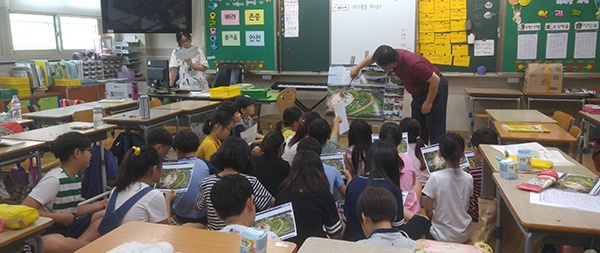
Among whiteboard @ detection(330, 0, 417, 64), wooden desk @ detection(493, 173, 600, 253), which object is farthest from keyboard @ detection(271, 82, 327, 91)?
wooden desk @ detection(493, 173, 600, 253)

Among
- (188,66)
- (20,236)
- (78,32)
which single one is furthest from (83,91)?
(20,236)

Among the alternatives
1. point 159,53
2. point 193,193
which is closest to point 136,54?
point 159,53

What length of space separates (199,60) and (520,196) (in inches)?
207

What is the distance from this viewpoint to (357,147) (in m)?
3.20

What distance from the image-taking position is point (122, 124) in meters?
4.46

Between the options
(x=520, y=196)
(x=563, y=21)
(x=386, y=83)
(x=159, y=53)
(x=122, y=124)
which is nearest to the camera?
(x=520, y=196)

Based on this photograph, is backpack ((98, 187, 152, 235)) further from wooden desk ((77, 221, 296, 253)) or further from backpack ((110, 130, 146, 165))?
backpack ((110, 130, 146, 165))

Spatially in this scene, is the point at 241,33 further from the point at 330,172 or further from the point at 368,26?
the point at 330,172

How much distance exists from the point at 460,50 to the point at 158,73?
4074mm

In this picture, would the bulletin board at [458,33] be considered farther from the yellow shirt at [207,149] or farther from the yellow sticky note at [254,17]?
the yellow shirt at [207,149]

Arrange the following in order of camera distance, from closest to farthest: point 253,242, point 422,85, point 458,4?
point 253,242
point 422,85
point 458,4

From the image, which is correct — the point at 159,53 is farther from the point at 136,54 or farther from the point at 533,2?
the point at 533,2

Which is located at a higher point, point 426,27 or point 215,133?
point 426,27

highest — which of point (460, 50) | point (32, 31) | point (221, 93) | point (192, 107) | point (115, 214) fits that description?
point (32, 31)
